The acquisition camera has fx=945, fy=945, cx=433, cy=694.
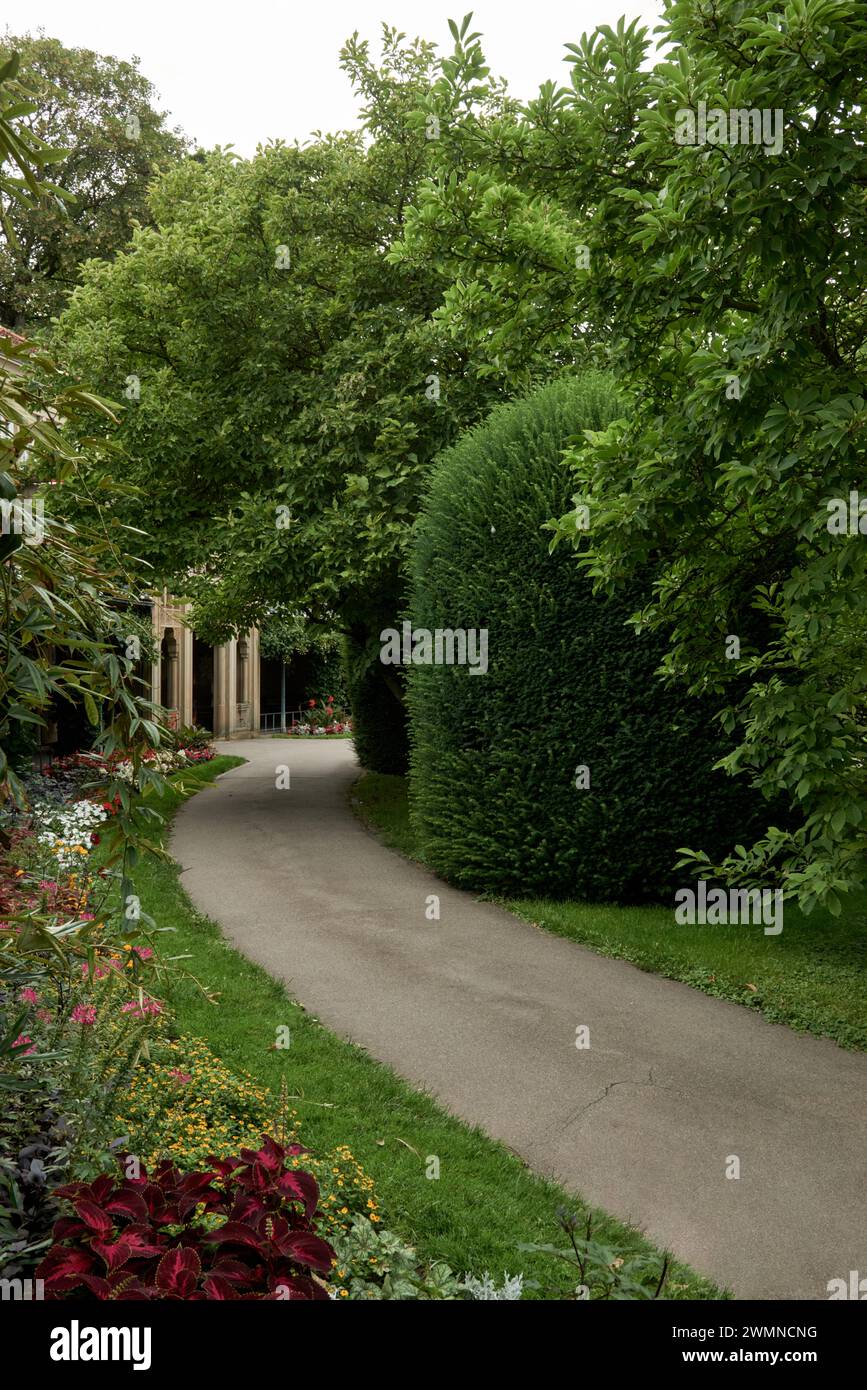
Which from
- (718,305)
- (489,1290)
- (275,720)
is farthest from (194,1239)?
(275,720)

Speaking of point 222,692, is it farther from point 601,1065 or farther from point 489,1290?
point 489,1290

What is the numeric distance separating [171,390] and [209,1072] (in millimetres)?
11474

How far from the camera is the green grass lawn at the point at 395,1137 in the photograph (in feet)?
12.9

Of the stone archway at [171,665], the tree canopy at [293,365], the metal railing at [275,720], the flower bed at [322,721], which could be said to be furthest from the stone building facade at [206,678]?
the tree canopy at [293,365]

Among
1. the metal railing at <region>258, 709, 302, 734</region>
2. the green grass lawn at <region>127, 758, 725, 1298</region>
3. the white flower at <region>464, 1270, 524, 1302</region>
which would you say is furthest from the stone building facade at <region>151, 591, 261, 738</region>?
the white flower at <region>464, 1270, 524, 1302</region>

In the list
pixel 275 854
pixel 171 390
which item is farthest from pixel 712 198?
pixel 171 390

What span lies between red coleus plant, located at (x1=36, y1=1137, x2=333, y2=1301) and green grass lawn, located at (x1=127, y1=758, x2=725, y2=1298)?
783 mm

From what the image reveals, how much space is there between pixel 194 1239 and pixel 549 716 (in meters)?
7.34

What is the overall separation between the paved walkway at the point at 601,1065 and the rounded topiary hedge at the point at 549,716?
0.99m

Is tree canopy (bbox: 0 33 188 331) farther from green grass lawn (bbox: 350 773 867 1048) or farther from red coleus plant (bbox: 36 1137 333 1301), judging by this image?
red coleus plant (bbox: 36 1137 333 1301)

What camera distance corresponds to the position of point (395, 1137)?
4.90m

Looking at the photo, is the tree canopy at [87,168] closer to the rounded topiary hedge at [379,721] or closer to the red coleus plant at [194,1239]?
the rounded topiary hedge at [379,721]

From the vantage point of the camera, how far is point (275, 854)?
12336 mm

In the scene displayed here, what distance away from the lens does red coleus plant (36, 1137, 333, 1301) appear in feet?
8.39
